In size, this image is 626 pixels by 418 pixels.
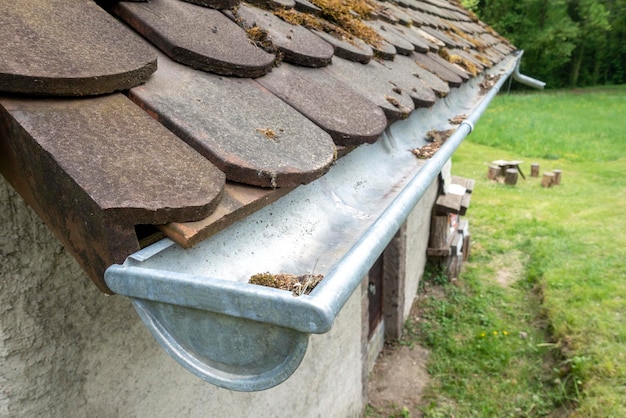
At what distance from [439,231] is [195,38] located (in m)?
5.84

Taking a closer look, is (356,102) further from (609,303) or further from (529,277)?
(529,277)

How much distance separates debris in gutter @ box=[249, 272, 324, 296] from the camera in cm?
74

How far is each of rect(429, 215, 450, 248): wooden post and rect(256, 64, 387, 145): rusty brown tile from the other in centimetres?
528

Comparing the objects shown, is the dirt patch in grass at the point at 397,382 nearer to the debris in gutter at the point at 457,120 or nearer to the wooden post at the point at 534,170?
the debris in gutter at the point at 457,120

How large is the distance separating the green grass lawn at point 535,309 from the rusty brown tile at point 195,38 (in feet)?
13.0

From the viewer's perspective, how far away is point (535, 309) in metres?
5.63

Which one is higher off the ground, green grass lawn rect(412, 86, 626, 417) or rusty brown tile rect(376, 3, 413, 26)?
rusty brown tile rect(376, 3, 413, 26)

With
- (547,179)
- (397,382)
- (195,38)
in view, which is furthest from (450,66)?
(547,179)

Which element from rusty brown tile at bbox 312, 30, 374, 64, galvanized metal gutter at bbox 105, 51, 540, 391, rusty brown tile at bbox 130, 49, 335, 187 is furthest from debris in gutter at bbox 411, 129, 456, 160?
rusty brown tile at bbox 130, 49, 335, 187

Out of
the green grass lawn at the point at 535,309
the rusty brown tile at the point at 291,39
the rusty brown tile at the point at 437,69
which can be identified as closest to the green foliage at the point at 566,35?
the green grass lawn at the point at 535,309

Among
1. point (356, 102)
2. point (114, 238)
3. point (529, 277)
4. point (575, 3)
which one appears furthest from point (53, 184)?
point (575, 3)

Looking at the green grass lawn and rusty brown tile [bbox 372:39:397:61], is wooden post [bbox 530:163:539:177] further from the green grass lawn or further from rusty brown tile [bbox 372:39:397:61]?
rusty brown tile [bbox 372:39:397:61]

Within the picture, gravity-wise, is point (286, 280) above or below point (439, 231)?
above

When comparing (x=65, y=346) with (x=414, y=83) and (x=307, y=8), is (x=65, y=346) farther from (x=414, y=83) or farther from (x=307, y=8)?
(x=414, y=83)
